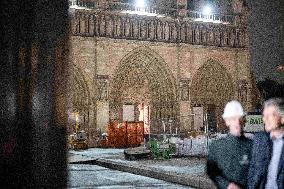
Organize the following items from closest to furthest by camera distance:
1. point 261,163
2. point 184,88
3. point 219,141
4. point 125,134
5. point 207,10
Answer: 1. point 261,163
2. point 219,141
3. point 125,134
4. point 184,88
5. point 207,10

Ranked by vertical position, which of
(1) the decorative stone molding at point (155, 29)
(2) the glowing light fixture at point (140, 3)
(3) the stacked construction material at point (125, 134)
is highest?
(2) the glowing light fixture at point (140, 3)

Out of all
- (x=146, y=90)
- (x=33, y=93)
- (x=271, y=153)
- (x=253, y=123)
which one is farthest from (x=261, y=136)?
(x=146, y=90)

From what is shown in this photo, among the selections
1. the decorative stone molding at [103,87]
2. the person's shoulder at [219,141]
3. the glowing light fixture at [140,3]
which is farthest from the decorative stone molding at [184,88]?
the person's shoulder at [219,141]

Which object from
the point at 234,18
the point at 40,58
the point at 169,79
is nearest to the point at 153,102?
the point at 169,79

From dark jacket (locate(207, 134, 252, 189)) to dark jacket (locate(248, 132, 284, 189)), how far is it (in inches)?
5.3

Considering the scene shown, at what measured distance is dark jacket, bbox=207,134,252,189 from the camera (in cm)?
307

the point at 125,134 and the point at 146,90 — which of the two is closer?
the point at 125,134

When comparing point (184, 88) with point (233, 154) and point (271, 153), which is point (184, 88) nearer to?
point (233, 154)

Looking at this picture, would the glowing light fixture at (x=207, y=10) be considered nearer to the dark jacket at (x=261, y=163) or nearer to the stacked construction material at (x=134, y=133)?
the stacked construction material at (x=134, y=133)

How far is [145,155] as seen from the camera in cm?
1686

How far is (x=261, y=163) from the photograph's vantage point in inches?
113

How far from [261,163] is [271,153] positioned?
0.11 metres

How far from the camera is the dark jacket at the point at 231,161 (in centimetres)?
307

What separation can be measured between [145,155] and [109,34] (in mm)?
12198
